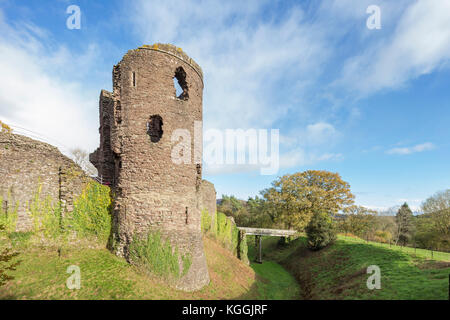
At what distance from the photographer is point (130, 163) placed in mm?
9836

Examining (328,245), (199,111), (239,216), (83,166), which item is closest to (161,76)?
(199,111)

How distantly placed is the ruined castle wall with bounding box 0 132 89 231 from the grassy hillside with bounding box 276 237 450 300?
54.4 ft

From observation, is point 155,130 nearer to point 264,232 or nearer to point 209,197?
point 209,197

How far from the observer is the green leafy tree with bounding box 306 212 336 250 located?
21842mm

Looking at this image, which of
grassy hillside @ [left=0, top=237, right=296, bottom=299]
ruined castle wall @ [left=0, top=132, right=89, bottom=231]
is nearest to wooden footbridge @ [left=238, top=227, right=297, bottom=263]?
grassy hillside @ [left=0, top=237, right=296, bottom=299]

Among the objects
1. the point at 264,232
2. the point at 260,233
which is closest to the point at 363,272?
the point at 260,233

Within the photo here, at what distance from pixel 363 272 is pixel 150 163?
1602cm

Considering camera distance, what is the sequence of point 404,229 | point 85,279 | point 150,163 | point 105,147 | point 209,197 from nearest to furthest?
1. point 85,279
2. point 150,163
3. point 105,147
4. point 209,197
5. point 404,229

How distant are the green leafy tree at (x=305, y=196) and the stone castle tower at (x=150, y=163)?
2047 cm

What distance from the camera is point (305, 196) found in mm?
28781

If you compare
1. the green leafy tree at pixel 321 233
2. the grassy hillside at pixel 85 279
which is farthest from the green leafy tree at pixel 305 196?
the grassy hillside at pixel 85 279

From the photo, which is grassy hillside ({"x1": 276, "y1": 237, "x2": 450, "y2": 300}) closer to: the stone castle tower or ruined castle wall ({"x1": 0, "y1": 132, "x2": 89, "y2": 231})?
the stone castle tower
